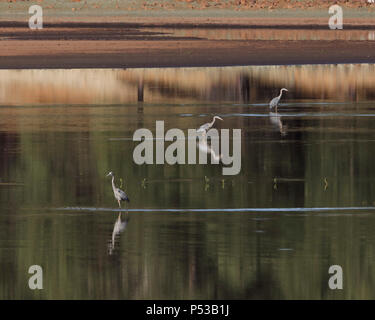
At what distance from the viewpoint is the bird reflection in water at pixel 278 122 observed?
85.4 ft

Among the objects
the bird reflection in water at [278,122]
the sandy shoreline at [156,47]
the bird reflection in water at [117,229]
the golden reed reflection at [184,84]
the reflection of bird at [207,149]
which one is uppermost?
the sandy shoreline at [156,47]

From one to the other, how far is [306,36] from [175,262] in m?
42.1

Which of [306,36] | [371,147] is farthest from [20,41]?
[371,147]

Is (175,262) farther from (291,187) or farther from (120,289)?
(291,187)

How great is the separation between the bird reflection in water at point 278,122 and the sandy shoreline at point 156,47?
537 inches

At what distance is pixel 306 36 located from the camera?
180 feet

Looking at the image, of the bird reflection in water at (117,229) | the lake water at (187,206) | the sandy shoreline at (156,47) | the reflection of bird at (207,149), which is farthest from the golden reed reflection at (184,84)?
the bird reflection in water at (117,229)

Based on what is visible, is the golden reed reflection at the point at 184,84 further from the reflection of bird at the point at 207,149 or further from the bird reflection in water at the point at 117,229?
the bird reflection in water at the point at 117,229

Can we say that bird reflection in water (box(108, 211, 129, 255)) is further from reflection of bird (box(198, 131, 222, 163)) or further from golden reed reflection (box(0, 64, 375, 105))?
golden reed reflection (box(0, 64, 375, 105))

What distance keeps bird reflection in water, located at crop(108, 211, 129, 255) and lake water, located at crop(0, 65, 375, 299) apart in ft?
0.08

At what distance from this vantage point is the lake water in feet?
41.5

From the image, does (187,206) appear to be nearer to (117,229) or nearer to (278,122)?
(117,229)

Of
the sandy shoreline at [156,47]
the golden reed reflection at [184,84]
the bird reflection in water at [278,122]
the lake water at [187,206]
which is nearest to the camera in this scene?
the lake water at [187,206]

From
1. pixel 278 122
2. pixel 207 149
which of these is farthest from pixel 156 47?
pixel 207 149
